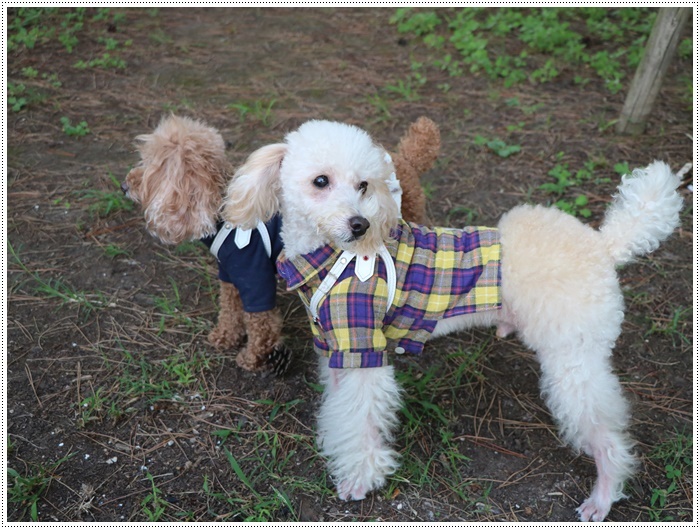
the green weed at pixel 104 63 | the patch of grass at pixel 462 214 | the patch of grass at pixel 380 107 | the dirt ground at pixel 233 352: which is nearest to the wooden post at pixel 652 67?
the dirt ground at pixel 233 352

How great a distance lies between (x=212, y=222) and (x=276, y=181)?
41 cm

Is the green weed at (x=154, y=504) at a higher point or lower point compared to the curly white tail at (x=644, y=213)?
lower

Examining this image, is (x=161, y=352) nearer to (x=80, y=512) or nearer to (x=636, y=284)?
(x=80, y=512)

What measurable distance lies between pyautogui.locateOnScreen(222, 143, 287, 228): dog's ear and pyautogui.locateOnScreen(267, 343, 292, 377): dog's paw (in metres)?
0.75

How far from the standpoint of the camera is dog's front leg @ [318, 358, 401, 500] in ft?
7.61

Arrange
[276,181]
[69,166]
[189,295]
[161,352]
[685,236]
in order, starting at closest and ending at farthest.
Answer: [276,181], [161,352], [189,295], [685,236], [69,166]

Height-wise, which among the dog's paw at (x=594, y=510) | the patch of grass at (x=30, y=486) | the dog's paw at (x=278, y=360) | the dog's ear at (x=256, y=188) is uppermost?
the dog's ear at (x=256, y=188)

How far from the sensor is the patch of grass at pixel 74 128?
13.9 ft

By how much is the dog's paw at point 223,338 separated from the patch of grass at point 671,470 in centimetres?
201

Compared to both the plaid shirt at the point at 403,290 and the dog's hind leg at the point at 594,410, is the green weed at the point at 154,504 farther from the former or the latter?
the dog's hind leg at the point at 594,410

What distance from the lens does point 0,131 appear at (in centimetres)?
366

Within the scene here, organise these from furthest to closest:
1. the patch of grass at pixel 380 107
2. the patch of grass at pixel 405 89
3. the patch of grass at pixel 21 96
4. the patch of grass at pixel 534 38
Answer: the patch of grass at pixel 534 38 < the patch of grass at pixel 405 89 < the patch of grass at pixel 380 107 < the patch of grass at pixel 21 96

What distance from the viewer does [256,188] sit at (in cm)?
224

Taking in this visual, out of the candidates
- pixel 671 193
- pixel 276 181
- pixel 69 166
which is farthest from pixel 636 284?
pixel 69 166
